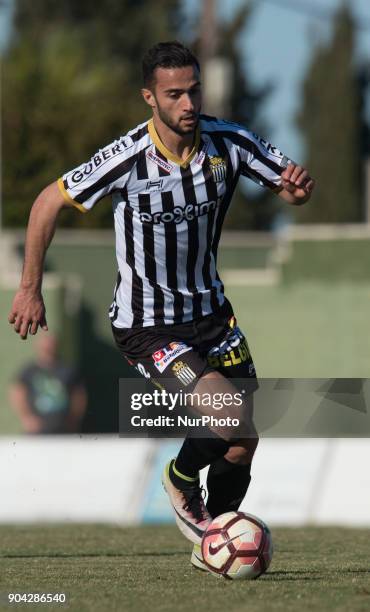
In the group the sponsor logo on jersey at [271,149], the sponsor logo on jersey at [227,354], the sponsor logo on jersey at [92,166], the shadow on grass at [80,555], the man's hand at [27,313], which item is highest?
the sponsor logo on jersey at [271,149]

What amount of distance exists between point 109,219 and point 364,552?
26133mm

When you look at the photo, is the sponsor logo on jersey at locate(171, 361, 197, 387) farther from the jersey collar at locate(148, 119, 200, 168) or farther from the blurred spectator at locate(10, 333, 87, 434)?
the blurred spectator at locate(10, 333, 87, 434)

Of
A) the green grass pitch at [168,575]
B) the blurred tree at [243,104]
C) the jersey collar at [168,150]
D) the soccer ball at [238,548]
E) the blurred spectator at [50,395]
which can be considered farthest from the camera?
the blurred tree at [243,104]

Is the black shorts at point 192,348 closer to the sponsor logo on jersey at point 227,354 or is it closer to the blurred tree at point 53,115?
the sponsor logo on jersey at point 227,354

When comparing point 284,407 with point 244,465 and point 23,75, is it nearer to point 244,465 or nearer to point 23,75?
point 244,465

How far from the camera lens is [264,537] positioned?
8.08 m

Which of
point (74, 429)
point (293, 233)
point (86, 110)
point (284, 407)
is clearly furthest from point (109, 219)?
point (284, 407)

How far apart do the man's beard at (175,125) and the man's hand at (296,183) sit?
0.54m

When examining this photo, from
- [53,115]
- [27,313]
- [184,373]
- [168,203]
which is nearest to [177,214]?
[168,203]

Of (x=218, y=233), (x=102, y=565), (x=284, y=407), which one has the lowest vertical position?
(x=102, y=565)

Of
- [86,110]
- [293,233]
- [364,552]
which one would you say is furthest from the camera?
[86,110]

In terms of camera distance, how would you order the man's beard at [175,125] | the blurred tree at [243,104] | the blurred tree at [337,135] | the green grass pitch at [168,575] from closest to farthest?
1. the green grass pitch at [168,575]
2. the man's beard at [175,125]
3. the blurred tree at [243,104]
4. the blurred tree at [337,135]

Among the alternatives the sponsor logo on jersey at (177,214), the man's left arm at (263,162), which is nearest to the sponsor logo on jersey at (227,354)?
the sponsor logo on jersey at (177,214)

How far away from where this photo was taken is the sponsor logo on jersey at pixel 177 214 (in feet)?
27.1
